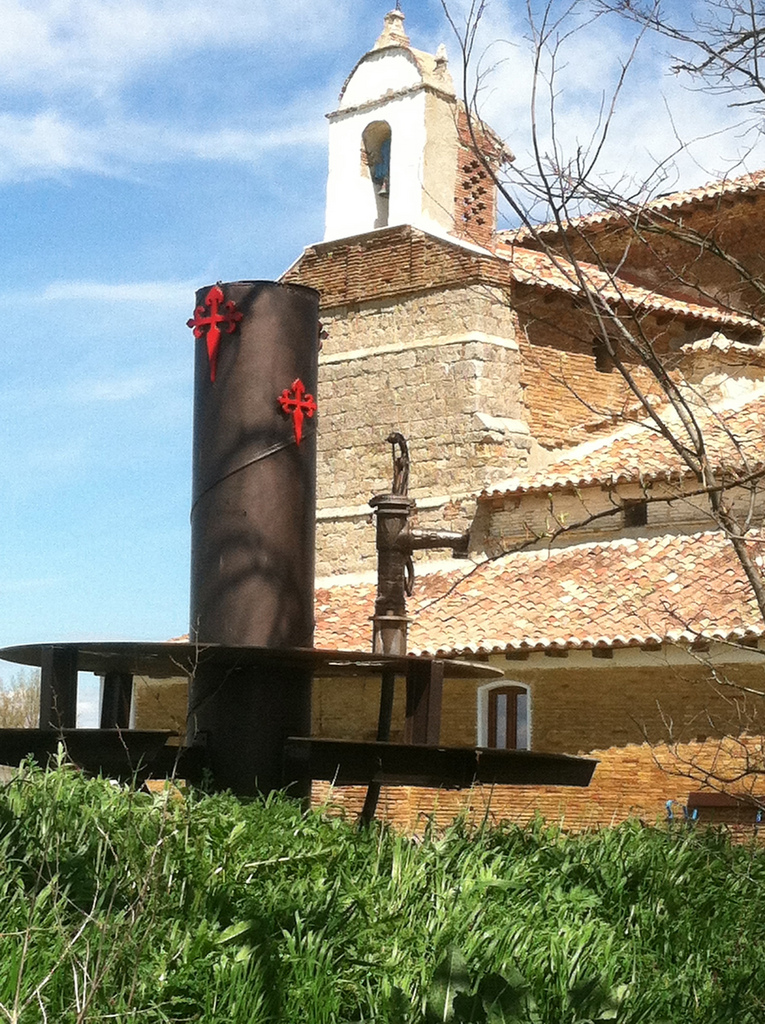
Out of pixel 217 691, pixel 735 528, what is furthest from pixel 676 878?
pixel 217 691

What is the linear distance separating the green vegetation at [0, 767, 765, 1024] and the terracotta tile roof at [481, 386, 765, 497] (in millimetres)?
9872

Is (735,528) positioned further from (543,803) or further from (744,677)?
(543,803)

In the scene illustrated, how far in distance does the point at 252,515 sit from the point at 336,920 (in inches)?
114

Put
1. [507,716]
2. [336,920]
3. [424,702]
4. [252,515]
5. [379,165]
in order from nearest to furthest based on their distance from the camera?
1. [336,920]
2. [424,702]
3. [252,515]
4. [507,716]
5. [379,165]

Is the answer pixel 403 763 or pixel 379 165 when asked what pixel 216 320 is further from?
pixel 379 165

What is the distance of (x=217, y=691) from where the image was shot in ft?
24.8

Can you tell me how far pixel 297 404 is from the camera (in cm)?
796

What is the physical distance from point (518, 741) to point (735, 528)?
972 cm

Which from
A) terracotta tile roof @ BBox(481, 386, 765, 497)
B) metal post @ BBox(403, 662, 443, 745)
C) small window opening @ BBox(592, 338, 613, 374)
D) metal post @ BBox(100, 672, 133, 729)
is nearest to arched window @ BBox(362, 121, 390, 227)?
small window opening @ BBox(592, 338, 613, 374)

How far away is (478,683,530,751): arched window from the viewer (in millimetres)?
16203

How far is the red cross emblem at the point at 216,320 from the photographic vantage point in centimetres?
797

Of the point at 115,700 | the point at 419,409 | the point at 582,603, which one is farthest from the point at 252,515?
the point at 419,409

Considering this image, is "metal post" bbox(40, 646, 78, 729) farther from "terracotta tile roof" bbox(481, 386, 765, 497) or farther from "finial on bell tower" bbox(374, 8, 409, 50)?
"finial on bell tower" bbox(374, 8, 409, 50)

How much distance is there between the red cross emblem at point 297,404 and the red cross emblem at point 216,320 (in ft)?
1.39
